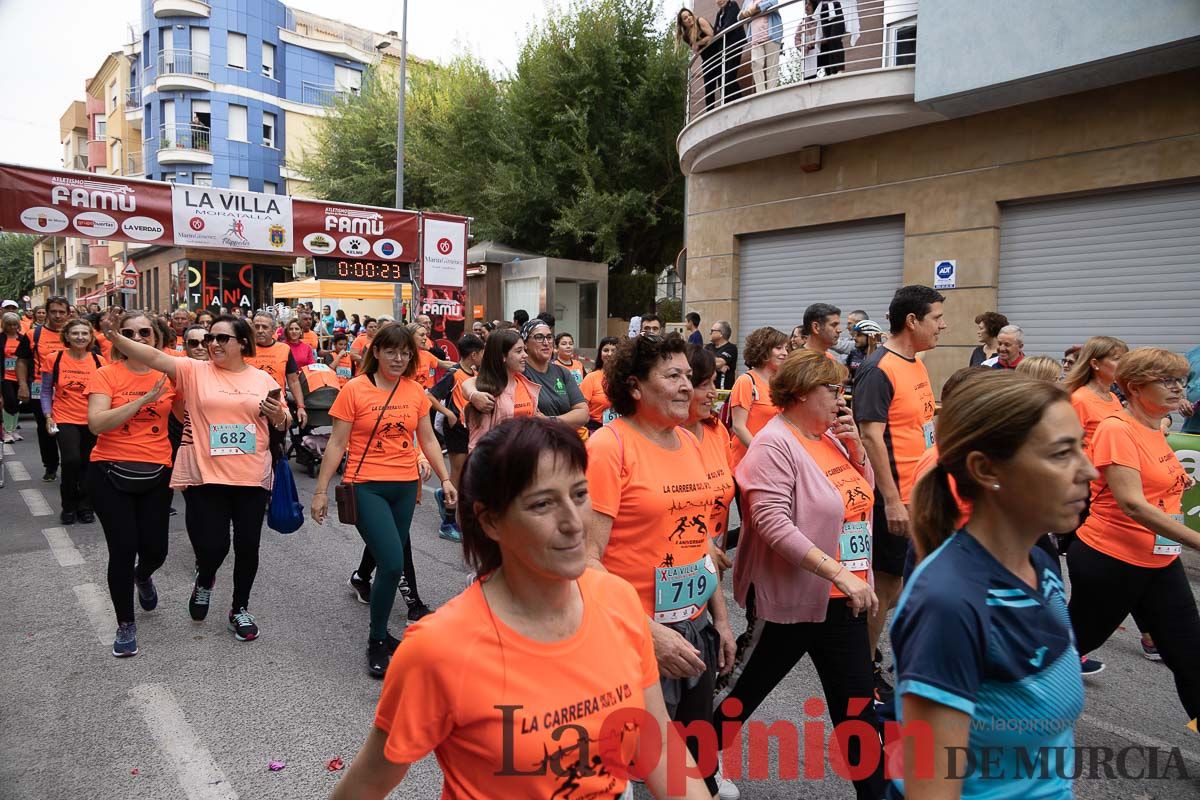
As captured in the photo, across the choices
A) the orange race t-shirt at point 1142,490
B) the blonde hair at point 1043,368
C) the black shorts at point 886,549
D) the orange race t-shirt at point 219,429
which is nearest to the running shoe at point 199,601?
the orange race t-shirt at point 219,429

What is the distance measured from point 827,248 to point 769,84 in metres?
2.99

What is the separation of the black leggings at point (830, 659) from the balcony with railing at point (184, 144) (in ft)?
148

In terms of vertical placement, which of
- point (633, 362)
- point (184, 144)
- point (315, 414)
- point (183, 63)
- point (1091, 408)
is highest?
point (183, 63)

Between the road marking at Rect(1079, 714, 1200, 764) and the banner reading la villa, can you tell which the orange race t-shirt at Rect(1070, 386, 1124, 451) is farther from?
the banner reading la villa

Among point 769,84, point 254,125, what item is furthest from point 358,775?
point 254,125

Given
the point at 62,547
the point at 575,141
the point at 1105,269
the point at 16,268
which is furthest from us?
the point at 16,268

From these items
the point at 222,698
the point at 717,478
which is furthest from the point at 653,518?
the point at 222,698

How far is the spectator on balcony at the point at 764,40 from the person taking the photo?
13250 mm

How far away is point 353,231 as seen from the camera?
13.2 meters

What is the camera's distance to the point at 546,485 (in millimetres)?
1748

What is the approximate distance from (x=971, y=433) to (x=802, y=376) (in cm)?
144

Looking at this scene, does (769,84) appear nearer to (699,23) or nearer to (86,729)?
(699,23)

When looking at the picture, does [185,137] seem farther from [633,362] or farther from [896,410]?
[633,362]

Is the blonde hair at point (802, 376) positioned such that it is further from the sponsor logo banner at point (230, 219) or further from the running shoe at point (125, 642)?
the sponsor logo banner at point (230, 219)
